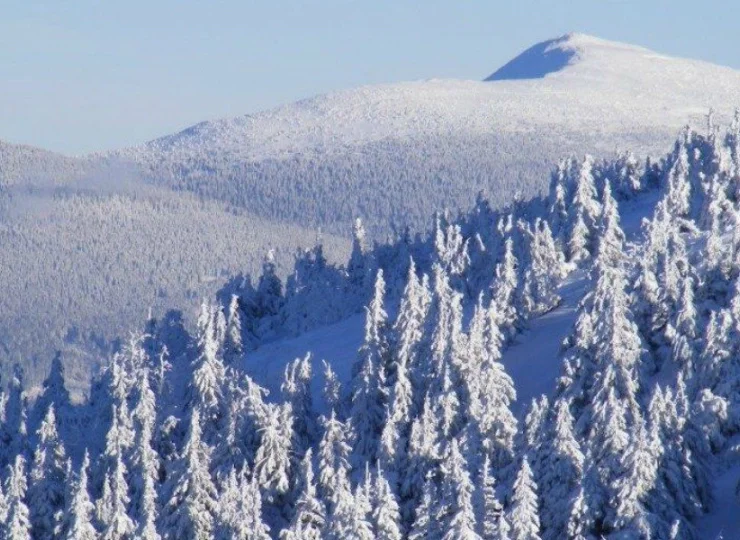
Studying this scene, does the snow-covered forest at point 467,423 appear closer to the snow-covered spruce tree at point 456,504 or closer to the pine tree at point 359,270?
the snow-covered spruce tree at point 456,504

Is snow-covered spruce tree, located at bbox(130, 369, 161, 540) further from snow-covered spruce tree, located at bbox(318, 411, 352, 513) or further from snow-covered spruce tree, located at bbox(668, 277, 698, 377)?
snow-covered spruce tree, located at bbox(668, 277, 698, 377)

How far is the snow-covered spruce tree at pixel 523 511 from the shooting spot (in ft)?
165

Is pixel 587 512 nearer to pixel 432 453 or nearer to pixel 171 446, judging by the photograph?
pixel 432 453

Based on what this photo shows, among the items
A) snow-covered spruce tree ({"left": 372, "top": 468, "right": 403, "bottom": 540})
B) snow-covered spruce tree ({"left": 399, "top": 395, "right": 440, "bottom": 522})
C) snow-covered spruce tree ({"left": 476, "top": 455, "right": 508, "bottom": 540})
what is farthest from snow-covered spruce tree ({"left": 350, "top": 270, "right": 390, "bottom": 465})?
snow-covered spruce tree ({"left": 476, "top": 455, "right": 508, "bottom": 540})

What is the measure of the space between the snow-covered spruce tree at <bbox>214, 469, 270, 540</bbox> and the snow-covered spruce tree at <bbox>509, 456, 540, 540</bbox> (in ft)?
36.4

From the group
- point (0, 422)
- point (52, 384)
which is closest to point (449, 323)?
point (0, 422)

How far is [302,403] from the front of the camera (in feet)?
239

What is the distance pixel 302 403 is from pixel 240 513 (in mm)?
14667

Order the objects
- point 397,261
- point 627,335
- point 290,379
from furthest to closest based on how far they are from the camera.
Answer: point 397,261 → point 290,379 → point 627,335

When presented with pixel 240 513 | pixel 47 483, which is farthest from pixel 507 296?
pixel 240 513

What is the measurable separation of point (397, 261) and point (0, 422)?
3717cm

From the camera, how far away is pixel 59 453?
7681cm

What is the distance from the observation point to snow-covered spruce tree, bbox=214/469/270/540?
57375 mm

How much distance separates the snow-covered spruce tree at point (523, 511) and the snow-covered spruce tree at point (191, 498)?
60.8 feet
